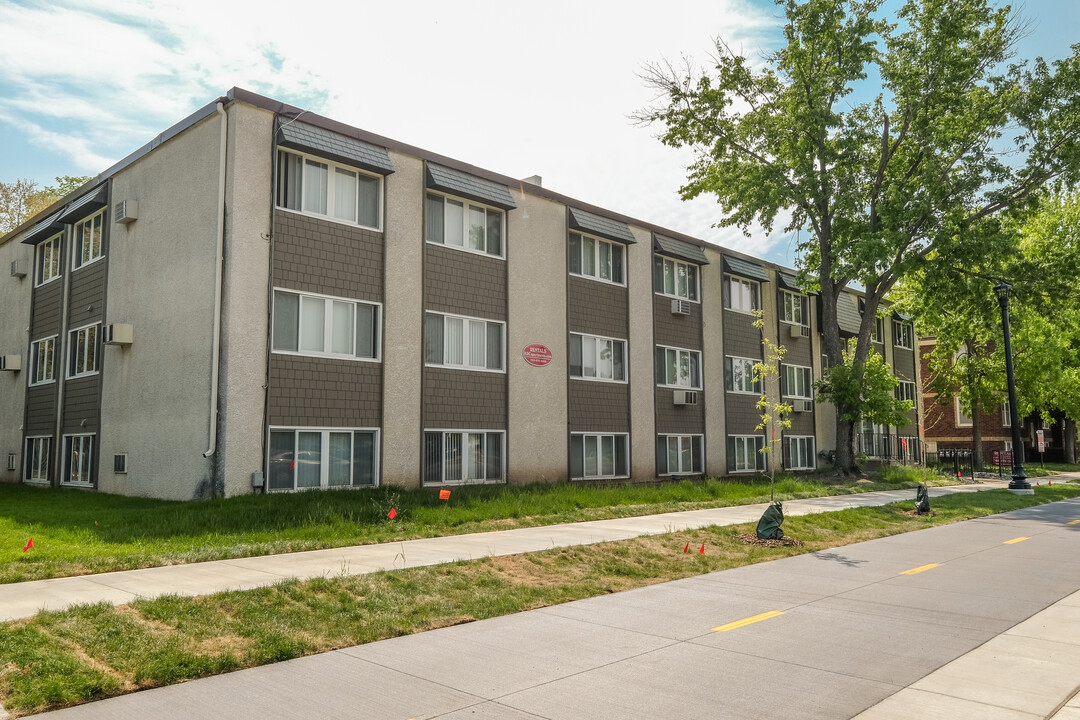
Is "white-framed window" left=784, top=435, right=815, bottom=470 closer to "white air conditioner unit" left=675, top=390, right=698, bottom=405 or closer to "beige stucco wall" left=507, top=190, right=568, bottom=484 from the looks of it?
"white air conditioner unit" left=675, top=390, right=698, bottom=405

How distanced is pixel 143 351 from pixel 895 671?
17176 mm

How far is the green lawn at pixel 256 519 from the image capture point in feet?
34.6

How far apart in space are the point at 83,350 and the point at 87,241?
299cm

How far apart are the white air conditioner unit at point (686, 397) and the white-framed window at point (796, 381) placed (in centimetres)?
681

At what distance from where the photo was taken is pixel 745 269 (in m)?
31.2

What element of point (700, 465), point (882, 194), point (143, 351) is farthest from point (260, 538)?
point (882, 194)

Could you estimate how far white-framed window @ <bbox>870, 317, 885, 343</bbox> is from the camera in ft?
135

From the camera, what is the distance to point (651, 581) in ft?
32.9

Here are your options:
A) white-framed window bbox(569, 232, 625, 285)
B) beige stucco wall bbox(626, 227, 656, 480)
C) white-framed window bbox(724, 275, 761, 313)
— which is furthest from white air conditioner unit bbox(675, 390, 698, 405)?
white-framed window bbox(724, 275, 761, 313)

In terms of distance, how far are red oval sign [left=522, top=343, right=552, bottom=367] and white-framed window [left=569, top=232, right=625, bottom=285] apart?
270cm

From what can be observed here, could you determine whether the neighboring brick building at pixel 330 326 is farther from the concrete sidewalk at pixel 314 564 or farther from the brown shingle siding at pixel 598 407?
the concrete sidewalk at pixel 314 564

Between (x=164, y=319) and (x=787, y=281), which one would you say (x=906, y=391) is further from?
(x=164, y=319)

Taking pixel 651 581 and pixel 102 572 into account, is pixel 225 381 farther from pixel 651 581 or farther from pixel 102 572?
pixel 651 581

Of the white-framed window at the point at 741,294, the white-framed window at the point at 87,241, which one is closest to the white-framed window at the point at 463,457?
the white-framed window at the point at 87,241
